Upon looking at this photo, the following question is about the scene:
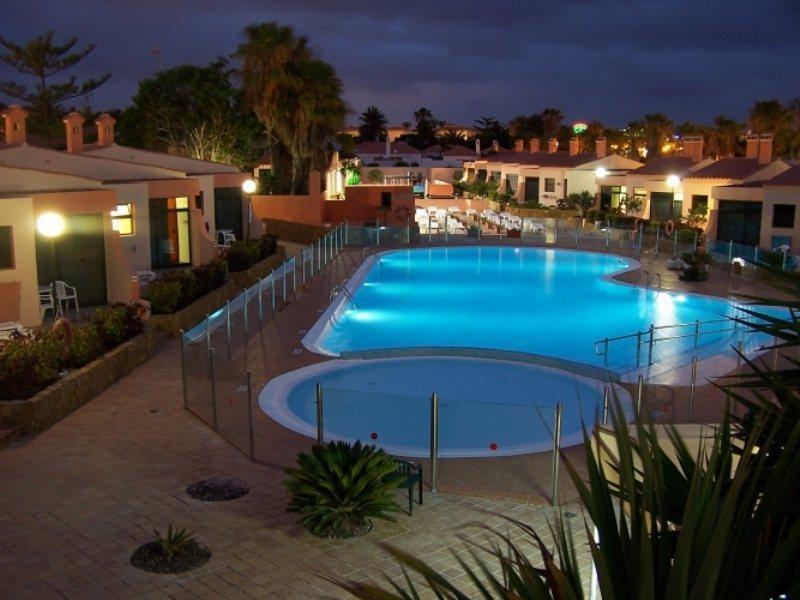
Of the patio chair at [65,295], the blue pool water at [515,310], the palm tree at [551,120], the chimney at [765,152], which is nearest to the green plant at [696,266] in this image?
the blue pool water at [515,310]

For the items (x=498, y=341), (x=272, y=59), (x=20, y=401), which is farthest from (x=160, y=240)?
(x=272, y=59)

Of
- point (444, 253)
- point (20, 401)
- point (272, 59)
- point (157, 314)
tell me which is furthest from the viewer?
point (272, 59)

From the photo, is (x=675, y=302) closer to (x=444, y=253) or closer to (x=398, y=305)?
(x=398, y=305)

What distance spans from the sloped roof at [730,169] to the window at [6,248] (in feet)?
89.8

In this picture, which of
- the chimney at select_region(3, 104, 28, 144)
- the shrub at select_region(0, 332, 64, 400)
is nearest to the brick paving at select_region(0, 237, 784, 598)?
the shrub at select_region(0, 332, 64, 400)

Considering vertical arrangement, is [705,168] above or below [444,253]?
above

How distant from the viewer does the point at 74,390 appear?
11.1 m

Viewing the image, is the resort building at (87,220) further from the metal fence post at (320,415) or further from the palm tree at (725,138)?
the palm tree at (725,138)

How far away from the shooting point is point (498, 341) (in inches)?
718

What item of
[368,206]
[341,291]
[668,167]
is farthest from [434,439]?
[668,167]

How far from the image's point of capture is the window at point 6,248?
14602mm

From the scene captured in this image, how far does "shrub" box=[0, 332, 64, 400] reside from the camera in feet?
33.3

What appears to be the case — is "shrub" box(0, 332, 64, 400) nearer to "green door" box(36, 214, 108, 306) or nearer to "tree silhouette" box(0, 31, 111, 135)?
"green door" box(36, 214, 108, 306)

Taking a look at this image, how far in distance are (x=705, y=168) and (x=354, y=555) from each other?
32221 mm
